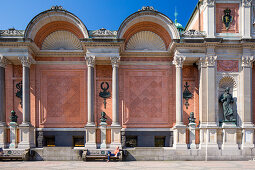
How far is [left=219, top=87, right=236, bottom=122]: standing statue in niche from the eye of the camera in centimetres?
1625

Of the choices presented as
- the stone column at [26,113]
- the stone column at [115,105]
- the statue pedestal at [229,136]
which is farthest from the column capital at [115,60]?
the statue pedestal at [229,136]

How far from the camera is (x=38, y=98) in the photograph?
18047 millimetres

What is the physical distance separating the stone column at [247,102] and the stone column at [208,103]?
1855 millimetres

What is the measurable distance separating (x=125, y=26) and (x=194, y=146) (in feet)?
29.8

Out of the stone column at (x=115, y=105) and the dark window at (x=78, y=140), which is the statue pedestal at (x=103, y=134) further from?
the dark window at (x=78, y=140)

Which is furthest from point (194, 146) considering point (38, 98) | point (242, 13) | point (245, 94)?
point (38, 98)

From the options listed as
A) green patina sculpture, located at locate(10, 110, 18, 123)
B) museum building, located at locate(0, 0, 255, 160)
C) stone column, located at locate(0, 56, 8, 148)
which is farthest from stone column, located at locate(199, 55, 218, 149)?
stone column, located at locate(0, 56, 8, 148)

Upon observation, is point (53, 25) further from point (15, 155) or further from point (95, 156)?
point (95, 156)

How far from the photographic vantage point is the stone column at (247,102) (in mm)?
16141

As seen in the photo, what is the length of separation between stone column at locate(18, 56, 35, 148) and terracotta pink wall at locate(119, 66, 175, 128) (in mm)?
6244

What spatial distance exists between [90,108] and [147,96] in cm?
426

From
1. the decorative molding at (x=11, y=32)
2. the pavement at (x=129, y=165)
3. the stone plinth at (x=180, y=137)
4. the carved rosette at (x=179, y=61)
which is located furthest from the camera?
the decorative molding at (x=11, y=32)

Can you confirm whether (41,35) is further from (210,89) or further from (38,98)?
(210,89)

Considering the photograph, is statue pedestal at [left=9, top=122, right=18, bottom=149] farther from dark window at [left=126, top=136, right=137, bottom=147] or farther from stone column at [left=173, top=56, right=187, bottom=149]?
stone column at [left=173, top=56, right=187, bottom=149]
